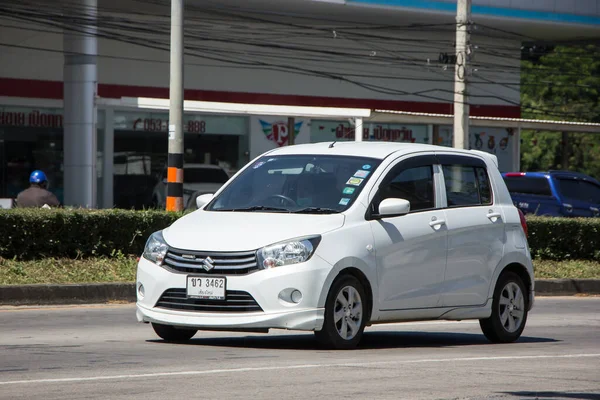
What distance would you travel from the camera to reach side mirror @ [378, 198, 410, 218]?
969 cm

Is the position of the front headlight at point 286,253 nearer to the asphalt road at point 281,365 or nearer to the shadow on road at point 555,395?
the asphalt road at point 281,365

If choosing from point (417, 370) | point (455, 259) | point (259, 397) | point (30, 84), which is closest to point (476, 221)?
point (455, 259)

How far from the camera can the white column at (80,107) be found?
3067cm

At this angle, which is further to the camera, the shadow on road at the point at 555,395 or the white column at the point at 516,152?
the white column at the point at 516,152

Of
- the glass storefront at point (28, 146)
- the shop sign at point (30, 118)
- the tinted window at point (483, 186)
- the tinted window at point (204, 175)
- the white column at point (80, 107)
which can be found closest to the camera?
the tinted window at point (483, 186)

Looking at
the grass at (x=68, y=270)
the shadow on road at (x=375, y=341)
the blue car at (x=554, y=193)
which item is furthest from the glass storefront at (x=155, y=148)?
the shadow on road at (x=375, y=341)

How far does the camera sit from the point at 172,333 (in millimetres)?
9945

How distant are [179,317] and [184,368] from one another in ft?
3.81

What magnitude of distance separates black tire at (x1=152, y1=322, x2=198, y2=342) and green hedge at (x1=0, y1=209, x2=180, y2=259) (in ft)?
18.2

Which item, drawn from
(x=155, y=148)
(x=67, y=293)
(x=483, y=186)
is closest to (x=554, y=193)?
(x=155, y=148)

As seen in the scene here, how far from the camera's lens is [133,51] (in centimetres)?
3522

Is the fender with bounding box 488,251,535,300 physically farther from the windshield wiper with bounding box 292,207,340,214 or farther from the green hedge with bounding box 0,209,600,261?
the green hedge with bounding box 0,209,600,261

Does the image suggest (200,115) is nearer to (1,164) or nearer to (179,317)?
(1,164)

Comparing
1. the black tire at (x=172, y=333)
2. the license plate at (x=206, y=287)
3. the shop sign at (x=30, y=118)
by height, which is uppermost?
the shop sign at (x=30, y=118)
